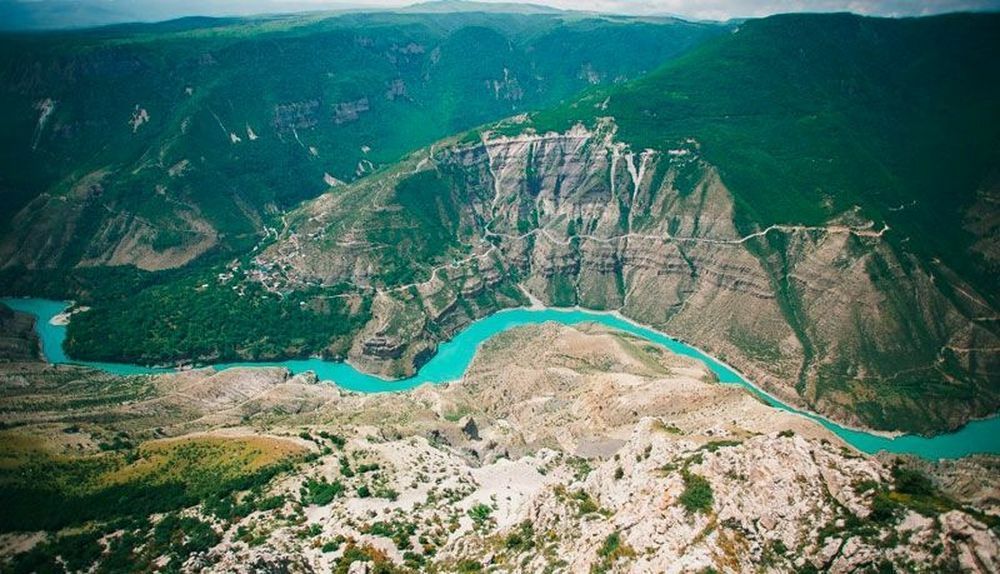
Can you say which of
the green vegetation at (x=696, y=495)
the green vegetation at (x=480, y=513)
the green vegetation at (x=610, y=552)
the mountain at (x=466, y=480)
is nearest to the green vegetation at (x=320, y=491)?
the mountain at (x=466, y=480)

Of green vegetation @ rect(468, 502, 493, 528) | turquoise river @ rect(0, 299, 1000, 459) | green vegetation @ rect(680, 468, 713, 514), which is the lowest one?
turquoise river @ rect(0, 299, 1000, 459)

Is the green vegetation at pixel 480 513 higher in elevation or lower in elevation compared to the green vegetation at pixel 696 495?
lower

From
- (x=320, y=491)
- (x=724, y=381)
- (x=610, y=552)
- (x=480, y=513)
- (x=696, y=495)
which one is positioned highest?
(x=696, y=495)

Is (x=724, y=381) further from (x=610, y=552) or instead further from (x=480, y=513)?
(x=610, y=552)

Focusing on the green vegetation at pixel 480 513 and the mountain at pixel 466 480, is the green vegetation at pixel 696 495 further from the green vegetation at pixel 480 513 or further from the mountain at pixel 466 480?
the green vegetation at pixel 480 513

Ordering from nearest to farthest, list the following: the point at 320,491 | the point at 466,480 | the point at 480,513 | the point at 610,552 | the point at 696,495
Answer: the point at 610,552, the point at 696,495, the point at 480,513, the point at 320,491, the point at 466,480

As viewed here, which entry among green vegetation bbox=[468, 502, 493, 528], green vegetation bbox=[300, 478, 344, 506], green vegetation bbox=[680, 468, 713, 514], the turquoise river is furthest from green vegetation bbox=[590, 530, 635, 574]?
the turquoise river

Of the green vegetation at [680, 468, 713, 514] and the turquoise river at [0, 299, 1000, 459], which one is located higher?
the green vegetation at [680, 468, 713, 514]

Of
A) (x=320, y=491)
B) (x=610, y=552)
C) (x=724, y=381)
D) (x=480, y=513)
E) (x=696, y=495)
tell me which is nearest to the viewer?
(x=610, y=552)

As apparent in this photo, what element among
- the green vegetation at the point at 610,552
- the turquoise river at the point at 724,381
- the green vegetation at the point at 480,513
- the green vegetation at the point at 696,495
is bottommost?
the turquoise river at the point at 724,381

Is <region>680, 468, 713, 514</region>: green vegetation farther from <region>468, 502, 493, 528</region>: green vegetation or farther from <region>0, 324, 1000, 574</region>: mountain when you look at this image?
<region>468, 502, 493, 528</region>: green vegetation

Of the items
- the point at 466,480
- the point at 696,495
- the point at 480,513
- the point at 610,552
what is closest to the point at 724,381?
the point at 466,480
